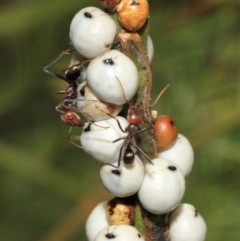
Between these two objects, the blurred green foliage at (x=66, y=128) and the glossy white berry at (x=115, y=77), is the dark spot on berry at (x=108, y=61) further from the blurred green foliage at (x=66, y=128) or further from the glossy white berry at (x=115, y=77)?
the blurred green foliage at (x=66, y=128)

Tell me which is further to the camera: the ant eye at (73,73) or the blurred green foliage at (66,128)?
the blurred green foliage at (66,128)

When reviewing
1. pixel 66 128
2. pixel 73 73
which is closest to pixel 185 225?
pixel 73 73

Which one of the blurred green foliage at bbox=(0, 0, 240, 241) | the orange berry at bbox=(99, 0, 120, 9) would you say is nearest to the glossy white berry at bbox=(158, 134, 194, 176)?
the orange berry at bbox=(99, 0, 120, 9)

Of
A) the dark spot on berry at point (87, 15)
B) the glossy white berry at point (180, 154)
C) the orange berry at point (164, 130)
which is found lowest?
the glossy white berry at point (180, 154)

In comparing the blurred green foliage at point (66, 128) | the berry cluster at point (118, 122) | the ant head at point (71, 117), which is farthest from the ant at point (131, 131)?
the blurred green foliage at point (66, 128)

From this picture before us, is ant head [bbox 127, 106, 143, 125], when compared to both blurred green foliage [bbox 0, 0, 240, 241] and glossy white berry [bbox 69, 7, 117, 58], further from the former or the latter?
blurred green foliage [bbox 0, 0, 240, 241]
